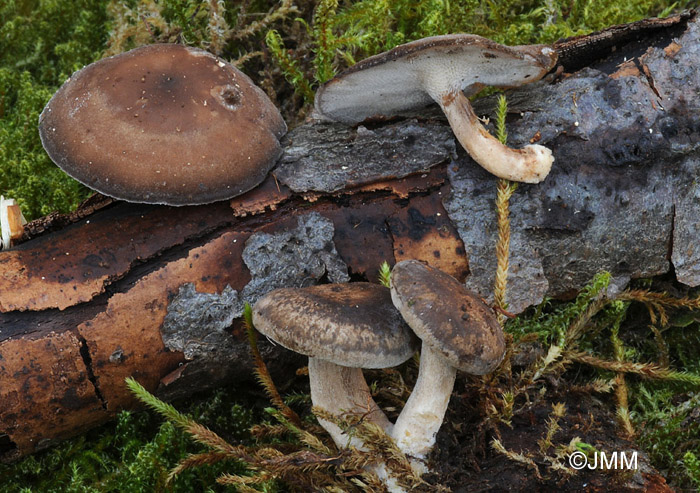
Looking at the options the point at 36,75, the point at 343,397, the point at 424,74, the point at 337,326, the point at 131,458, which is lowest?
the point at 131,458

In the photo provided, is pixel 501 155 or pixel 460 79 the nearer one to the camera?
pixel 501 155

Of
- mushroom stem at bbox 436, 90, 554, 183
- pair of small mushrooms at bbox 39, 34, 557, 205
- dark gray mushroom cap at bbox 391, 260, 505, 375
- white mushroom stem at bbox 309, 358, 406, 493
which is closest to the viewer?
dark gray mushroom cap at bbox 391, 260, 505, 375

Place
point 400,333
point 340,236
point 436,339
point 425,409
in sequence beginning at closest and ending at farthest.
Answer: point 436,339 → point 400,333 → point 425,409 → point 340,236

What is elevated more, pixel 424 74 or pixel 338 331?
pixel 424 74

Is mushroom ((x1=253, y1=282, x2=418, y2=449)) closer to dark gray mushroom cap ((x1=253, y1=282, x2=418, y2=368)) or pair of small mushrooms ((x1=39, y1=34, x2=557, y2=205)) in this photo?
dark gray mushroom cap ((x1=253, y1=282, x2=418, y2=368))

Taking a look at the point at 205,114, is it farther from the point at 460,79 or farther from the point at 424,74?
the point at 460,79

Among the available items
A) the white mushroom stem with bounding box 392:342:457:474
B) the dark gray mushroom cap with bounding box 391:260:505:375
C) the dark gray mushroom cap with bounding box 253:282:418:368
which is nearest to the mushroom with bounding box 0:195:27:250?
the dark gray mushroom cap with bounding box 253:282:418:368

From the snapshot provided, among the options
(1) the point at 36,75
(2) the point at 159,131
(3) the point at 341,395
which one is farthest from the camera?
(1) the point at 36,75

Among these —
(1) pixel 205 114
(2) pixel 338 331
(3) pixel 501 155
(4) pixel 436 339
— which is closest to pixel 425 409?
(4) pixel 436 339
